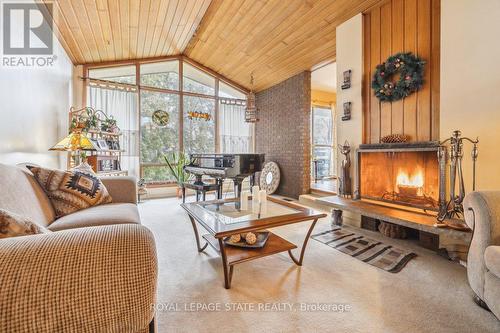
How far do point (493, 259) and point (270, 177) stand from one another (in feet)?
14.7

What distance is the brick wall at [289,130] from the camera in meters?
4.88

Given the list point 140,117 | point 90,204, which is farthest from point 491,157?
point 140,117

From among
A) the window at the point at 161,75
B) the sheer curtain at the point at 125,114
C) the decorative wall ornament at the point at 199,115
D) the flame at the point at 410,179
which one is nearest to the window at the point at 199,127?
the decorative wall ornament at the point at 199,115

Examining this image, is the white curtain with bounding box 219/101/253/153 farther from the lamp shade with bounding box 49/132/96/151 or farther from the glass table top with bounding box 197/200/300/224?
the glass table top with bounding box 197/200/300/224

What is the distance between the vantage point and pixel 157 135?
5.48 meters

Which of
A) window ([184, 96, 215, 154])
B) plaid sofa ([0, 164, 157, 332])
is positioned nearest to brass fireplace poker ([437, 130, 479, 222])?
plaid sofa ([0, 164, 157, 332])

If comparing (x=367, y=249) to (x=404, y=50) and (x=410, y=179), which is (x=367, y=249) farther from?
(x=404, y=50)

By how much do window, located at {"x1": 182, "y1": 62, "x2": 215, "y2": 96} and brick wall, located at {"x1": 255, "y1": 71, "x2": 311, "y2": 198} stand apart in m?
1.38

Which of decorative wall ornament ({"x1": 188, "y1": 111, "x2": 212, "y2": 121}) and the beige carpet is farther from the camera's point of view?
decorative wall ornament ({"x1": 188, "y1": 111, "x2": 212, "y2": 121})

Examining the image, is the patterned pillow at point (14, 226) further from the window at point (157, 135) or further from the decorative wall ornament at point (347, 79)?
the window at point (157, 135)

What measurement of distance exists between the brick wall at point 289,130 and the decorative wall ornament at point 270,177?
11 cm

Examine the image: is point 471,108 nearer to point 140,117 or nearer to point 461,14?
point 461,14

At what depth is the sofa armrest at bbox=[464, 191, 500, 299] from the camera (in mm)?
1410

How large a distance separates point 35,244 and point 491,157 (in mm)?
3198
